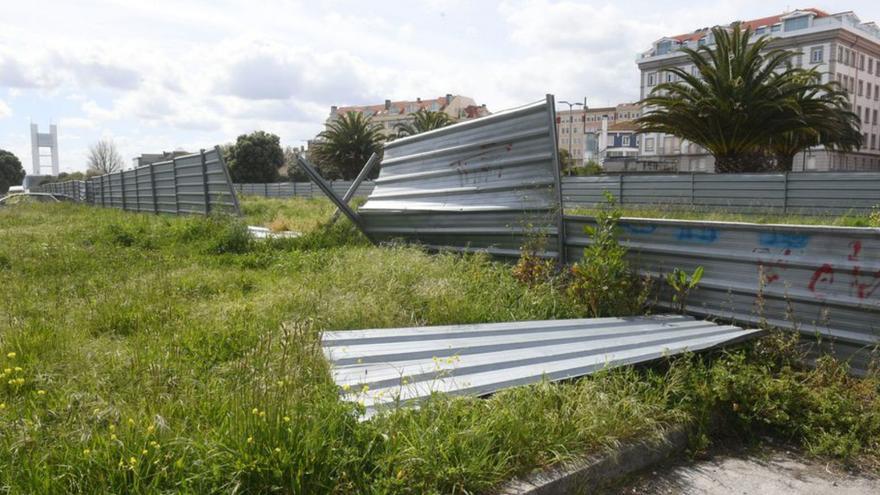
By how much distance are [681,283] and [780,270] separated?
74 cm

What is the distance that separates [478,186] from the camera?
7.28 metres

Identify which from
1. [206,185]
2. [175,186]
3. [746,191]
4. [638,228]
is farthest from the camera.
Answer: [746,191]

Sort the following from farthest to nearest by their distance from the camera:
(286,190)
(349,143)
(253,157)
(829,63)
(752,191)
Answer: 1. (829,63)
2. (253,157)
3. (286,190)
4. (349,143)
5. (752,191)

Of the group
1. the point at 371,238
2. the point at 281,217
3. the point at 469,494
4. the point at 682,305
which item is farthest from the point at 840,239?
the point at 281,217

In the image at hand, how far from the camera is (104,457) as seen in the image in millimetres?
2395

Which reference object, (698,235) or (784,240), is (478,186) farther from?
(784,240)

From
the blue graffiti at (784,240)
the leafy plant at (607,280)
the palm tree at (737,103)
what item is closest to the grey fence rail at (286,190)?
the palm tree at (737,103)

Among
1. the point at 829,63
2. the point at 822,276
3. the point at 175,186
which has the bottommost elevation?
the point at 822,276

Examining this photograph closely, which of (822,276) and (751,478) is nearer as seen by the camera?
(751,478)

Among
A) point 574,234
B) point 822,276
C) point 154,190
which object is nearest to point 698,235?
point 822,276

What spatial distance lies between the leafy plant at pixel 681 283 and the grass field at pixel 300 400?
2.49 feet

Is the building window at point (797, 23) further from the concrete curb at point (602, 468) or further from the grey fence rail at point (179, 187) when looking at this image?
the concrete curb at point (602, 468)

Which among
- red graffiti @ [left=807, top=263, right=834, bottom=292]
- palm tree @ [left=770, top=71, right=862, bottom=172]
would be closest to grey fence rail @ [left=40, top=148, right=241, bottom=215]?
red graffiti @ [left=807, top=263, right=834, bottom=292]

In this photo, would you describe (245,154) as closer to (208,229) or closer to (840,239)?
(208,229)
